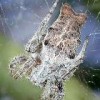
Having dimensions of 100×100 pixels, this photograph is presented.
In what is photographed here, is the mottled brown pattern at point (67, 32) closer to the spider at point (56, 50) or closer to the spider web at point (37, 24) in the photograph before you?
the spider at point (56, 50)

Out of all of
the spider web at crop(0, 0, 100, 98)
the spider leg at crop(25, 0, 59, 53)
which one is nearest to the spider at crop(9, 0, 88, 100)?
the spider leg at crop(25, 0, 59, 53)

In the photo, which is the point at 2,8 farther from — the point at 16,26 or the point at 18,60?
the point at 18,60

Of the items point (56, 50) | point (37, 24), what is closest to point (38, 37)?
point (56, 50)

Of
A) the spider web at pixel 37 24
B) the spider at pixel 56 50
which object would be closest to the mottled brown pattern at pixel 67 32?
the spider at pixel 56 50

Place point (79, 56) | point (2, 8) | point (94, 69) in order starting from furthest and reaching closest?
point (2, 8) → point (94, 69) → point (79, 56)

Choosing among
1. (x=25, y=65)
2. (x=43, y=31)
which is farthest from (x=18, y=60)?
(x=43, y=31)

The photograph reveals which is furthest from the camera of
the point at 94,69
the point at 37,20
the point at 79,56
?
the point at 37,20
